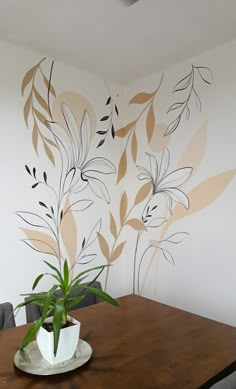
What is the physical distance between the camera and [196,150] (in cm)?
246

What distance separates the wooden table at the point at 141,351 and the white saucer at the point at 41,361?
2cm

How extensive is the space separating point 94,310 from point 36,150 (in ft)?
4.35

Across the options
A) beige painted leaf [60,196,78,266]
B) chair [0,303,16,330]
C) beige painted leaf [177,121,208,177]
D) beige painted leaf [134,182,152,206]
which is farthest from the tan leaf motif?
chair [0,303,16,330]

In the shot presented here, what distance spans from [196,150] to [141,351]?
1621 millimetres

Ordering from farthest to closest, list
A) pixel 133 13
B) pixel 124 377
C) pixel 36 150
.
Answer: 1. pixel 36 150
2. pixel 133 13
3. pixel 124 377

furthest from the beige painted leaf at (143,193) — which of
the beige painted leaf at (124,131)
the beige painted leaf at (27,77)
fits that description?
the beige painted leaf at (27,77)

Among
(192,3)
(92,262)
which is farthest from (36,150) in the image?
(192,3)

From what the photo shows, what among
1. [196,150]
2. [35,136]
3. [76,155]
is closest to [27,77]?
[35,136]

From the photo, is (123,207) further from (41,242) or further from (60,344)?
(60,344)

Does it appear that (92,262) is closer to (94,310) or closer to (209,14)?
(94,310)

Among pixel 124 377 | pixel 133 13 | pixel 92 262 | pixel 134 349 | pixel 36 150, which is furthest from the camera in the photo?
pixel 92 262

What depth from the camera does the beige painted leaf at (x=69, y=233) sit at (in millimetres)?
2627

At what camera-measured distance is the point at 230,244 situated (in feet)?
7.28

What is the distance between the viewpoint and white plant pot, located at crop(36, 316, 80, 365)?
120 cm
